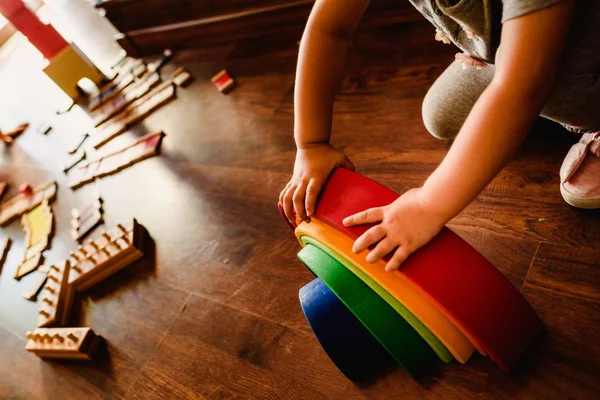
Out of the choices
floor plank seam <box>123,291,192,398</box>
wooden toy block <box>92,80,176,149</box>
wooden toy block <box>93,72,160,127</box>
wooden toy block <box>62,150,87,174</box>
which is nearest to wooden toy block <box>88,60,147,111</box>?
wooden toy block <box>93,72,160,127</box>

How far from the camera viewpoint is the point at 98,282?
1.07m

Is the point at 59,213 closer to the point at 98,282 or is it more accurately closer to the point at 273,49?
the point at 98,282

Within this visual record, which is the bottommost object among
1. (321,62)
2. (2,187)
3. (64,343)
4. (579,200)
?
(579,200)

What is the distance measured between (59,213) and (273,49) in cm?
89

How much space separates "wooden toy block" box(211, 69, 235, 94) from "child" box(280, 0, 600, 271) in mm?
824

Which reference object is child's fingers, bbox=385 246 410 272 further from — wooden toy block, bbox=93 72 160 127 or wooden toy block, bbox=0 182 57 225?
wooden toy block, bbox=93 72 160 127

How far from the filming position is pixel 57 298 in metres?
1.05

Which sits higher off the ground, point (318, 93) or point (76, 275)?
point (318, 93)

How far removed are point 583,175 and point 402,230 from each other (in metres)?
0.36

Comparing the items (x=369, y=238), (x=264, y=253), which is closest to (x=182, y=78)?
(x=264, y=253)

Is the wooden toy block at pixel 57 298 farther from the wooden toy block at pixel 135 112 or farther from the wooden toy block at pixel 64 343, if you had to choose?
the wooden toy block at pixel 135 112

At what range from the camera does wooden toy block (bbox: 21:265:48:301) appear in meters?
1.17

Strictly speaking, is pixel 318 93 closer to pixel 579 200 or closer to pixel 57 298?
pixel 579 200

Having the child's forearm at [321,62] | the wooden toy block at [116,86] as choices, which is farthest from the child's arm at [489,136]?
the wooden toy block at [116,86]
